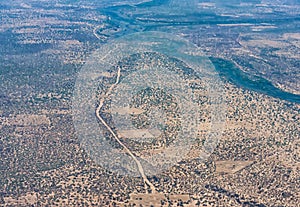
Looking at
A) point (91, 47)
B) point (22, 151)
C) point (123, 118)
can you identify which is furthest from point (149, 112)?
point (91, 47)

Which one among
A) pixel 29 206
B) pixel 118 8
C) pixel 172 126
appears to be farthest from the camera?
pixel 118 8

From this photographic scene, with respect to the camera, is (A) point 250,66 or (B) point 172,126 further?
(A) point 250,66

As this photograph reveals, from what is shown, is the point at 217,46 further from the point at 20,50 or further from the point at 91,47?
the point at 20,50

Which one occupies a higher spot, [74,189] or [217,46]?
[217,46]

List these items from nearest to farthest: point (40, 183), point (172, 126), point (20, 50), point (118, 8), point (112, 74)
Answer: point (40, 183) → point (172, 126) → point (112, 74) → point (20, 50) → point (118, 8)

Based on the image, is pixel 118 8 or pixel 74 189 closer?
pixel 74 189

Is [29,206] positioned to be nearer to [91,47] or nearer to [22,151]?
[22,151]

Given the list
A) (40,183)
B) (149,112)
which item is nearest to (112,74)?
(149,112)

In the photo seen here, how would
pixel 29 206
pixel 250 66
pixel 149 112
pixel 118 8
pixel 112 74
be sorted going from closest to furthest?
pixel 29 206
pixel 149 112
pixel 112 74
pixel 250 66
pixel 118 8

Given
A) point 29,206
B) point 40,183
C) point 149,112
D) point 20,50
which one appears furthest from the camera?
point 20,50
